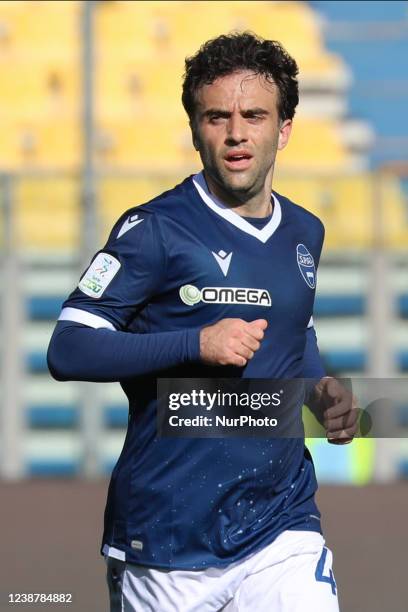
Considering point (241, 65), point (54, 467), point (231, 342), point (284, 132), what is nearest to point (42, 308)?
point (54, 467)

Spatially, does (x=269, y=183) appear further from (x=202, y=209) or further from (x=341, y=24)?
(x=341, y=24)

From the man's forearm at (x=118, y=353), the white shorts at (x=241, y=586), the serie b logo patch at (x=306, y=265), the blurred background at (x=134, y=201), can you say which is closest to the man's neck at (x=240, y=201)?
the serie b logo patch at (x=306, y=265)

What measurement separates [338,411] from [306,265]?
0.32 meters

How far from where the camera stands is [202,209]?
286cm

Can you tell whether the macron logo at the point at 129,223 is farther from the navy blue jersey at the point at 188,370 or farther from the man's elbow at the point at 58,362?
the man's elbow at the point at 58,362

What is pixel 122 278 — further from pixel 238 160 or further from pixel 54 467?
pixel 54 467

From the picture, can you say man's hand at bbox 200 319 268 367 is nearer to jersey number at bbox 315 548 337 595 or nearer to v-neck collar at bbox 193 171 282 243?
v-neck collar at bbox 193 171 282 243

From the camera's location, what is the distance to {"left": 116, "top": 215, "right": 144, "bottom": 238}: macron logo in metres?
2.77

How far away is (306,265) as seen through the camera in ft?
9.66

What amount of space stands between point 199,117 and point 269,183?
202 millimetres

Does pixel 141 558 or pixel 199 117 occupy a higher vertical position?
pixel 199 117

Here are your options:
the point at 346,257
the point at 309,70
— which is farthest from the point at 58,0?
the point at 346,257

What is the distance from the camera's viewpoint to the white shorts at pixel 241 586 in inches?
108

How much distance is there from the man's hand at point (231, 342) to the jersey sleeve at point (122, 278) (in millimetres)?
206
